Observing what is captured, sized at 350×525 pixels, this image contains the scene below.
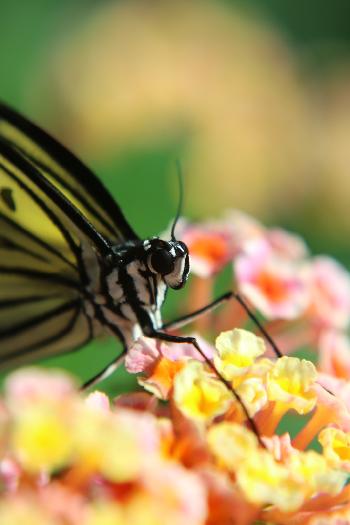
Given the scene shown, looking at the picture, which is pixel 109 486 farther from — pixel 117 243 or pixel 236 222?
pixel 236 222

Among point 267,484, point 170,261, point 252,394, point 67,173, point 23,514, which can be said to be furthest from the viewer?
point 67,173

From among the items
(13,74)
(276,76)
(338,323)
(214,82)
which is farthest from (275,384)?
(276,76)

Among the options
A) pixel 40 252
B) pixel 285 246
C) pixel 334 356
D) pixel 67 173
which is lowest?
pixel 334 356

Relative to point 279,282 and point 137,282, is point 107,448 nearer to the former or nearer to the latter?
point 137,282

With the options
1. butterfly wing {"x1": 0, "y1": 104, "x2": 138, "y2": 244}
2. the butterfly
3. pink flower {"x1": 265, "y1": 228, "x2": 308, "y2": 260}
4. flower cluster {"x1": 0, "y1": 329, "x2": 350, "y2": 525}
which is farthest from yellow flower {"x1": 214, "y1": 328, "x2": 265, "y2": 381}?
pink flower {"x1": 265, "y1": 228, "x2": 308, "y2": 260}

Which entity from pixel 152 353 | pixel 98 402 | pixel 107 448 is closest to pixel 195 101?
pixel 152 353

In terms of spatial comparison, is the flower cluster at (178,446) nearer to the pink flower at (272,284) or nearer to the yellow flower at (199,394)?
the yellow flower at (199,394)

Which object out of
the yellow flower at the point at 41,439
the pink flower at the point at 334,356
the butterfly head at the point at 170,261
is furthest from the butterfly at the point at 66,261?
the yellow flower at the point at 41,439
